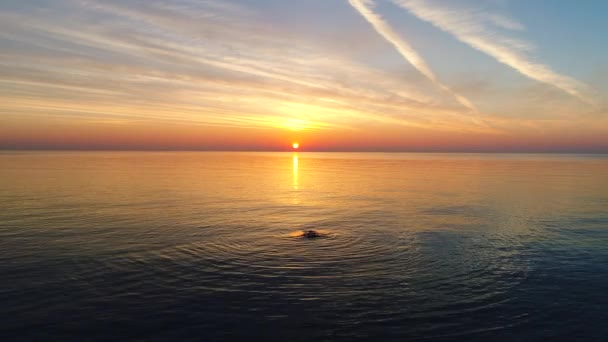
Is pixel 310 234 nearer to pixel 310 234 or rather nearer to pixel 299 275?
pixel 310 234

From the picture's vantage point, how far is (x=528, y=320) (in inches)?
738

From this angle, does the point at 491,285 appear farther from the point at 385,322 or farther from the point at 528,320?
the point at 385,322

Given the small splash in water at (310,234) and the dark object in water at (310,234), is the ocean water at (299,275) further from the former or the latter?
the dark object in water at (310,234)

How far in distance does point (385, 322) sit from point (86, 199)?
167 feet

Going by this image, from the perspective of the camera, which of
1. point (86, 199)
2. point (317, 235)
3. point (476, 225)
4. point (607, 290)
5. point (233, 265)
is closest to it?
point (607, 290)

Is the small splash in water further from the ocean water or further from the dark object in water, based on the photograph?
the ocean water

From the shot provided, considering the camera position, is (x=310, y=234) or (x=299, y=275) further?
(x=310, y=234)

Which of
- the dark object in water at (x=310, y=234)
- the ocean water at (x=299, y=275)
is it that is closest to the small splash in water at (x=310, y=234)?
the dark object in water at (x=310, y=234)

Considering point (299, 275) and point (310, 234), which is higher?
point (310, 234)

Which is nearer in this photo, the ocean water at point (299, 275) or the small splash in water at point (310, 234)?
the ocean water at point (299, 275)

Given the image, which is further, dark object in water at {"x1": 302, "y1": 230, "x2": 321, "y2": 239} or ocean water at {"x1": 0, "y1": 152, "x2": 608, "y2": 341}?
dark object in water at {"x1": 302, "y1": 230, "x2": 321, "y2": 239}

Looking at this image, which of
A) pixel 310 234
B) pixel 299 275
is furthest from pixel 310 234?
pixel 299 275

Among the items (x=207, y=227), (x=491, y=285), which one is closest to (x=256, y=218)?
(x=207, y=227)

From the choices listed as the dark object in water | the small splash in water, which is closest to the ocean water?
the small splash in water
